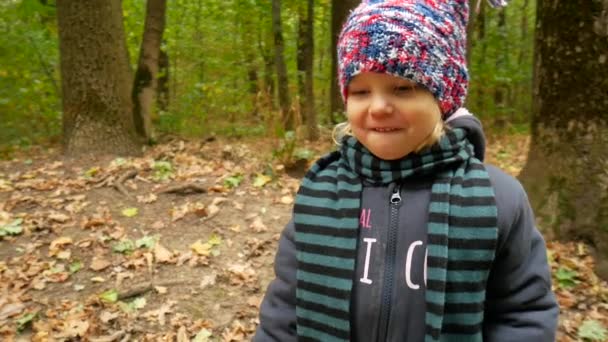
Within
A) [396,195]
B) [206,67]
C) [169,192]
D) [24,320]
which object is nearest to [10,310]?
[24,320]

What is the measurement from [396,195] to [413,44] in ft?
1.69

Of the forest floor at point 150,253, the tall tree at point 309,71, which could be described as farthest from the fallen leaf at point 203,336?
the tall tree at point 309,71

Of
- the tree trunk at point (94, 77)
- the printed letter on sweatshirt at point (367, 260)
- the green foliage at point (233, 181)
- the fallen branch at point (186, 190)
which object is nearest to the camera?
the printed letter on sweatshirt at point (367, 260)

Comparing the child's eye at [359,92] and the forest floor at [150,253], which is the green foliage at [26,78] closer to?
the forest floor at [150,253]

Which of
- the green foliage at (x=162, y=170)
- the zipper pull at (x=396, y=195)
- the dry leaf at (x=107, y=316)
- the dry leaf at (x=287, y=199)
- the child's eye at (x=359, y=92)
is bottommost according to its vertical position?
the dry leaf at (x=107, y=316)

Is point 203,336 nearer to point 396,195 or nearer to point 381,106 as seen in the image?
point 396,195

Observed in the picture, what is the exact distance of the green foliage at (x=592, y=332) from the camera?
324 cm

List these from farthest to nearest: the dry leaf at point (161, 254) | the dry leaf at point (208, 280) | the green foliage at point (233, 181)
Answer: the green foliage at point (233, 181) < the dry leaf at point (161, 254) < the dry leaf at point (208, 280)

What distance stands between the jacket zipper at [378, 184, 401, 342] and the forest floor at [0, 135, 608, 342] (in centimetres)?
227

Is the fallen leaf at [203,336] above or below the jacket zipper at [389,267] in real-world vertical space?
below

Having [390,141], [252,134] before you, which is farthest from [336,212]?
[252,134]

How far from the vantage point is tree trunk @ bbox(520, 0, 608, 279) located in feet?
11.9

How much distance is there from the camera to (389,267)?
157cm

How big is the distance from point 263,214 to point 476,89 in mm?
8559
